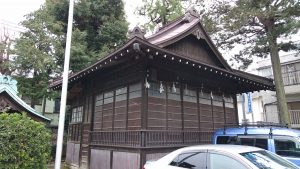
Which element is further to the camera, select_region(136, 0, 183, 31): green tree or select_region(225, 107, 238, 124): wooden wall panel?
select_region(136, 0, 183, 31): green tree

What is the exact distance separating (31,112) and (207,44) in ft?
27.2

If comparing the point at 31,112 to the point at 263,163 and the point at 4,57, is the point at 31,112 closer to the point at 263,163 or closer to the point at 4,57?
the point at 263,163

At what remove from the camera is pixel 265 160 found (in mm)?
5141

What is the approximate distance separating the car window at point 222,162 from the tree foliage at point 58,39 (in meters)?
15.8

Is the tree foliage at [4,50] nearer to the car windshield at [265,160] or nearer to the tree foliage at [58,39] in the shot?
the tree foliage at [58,39]

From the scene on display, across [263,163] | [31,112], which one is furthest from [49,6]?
[263,163]

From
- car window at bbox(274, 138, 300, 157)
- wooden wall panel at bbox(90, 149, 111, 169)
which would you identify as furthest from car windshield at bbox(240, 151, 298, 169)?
wooden wall panel at bbox(90, 149, 111, 169)

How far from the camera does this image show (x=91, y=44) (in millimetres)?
21984

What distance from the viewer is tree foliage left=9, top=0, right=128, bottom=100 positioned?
1900 centimetres

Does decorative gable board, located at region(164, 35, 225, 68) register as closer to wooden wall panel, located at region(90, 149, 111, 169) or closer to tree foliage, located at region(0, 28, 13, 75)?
wooden wall panel, located at region(90, 149, 111, 169)

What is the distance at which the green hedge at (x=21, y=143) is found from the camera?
675cm

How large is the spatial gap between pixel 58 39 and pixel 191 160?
1757cm

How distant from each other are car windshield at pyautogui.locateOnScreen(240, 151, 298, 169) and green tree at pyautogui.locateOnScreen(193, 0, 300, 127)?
32.0 ft

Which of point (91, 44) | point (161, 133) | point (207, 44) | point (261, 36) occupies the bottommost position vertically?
point (161, 133)
